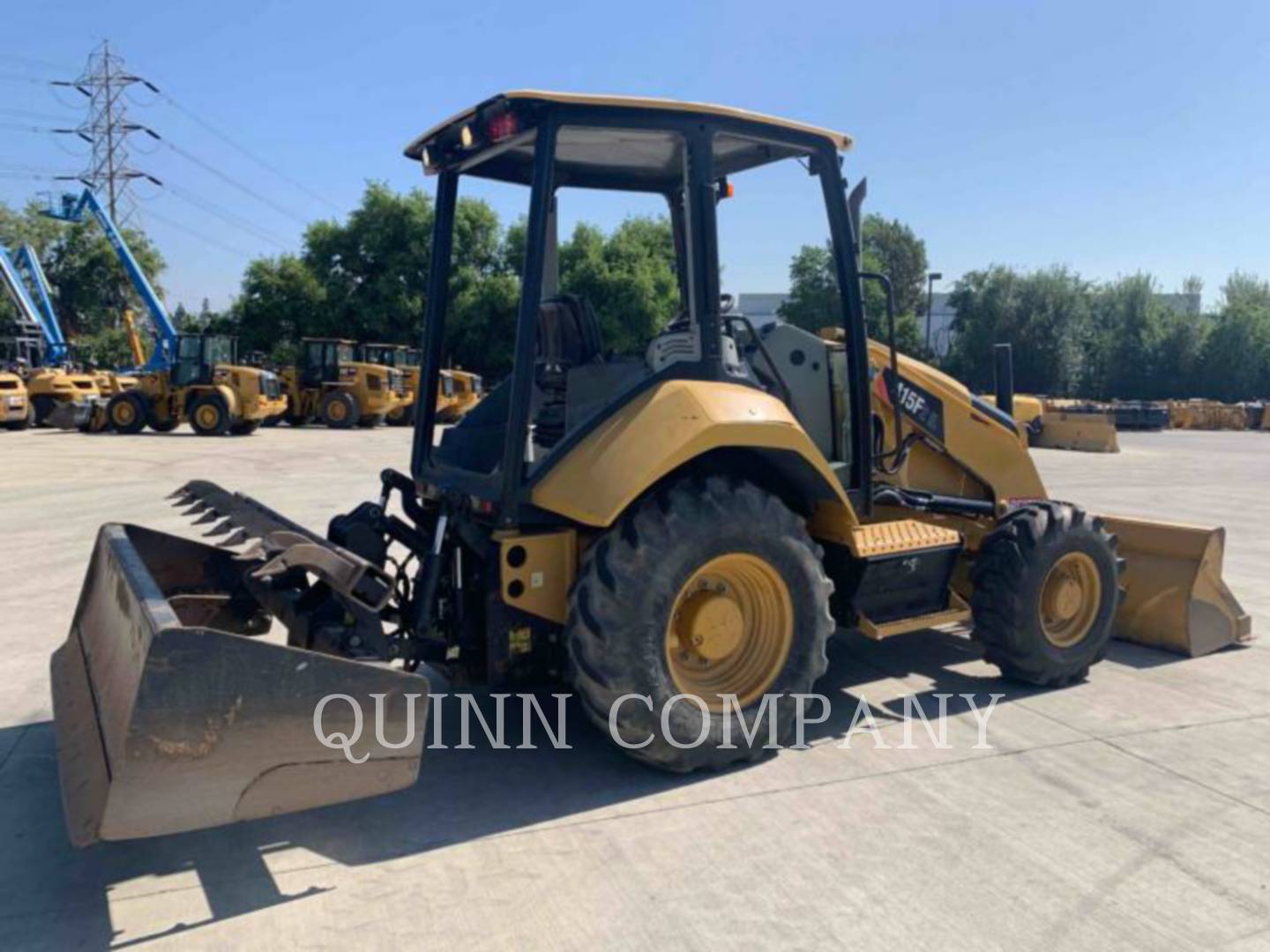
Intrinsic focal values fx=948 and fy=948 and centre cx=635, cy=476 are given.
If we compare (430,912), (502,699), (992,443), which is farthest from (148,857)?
(992,443)

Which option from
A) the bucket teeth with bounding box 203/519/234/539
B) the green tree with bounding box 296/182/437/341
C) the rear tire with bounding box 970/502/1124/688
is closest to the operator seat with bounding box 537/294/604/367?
the bucket teeth with bounding box 203/519/234/539

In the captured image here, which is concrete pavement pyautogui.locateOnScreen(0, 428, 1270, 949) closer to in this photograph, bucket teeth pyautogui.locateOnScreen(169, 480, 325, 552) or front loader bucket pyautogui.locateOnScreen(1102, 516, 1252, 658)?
front loader bucket pyautogui.locateOnScreen(1102, 516, 1252, 658)

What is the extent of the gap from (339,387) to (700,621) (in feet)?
84.8

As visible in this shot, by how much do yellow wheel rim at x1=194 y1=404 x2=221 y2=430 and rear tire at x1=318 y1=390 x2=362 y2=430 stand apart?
3.92 metres

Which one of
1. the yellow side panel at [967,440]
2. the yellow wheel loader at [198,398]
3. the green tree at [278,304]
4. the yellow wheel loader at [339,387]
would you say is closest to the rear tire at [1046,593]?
the yellow side panel at [967,440]

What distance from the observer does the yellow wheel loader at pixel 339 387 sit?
1094 inches

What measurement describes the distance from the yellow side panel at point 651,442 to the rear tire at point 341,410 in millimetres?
25247

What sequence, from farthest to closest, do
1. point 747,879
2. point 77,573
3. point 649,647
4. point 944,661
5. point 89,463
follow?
point 89,463, point 77,573, point 944,661, point 649,647, point 747,879

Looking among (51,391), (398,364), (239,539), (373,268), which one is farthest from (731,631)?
(373,268)

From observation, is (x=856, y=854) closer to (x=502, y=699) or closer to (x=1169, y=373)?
(x=502, y=699)

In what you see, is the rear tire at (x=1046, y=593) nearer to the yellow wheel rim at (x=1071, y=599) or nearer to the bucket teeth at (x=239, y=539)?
the yellow wheel rim at (x=1071, y=599)

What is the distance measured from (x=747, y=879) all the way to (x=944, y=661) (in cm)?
289

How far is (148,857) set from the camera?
3254mm

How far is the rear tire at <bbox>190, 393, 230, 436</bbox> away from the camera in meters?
24.3
